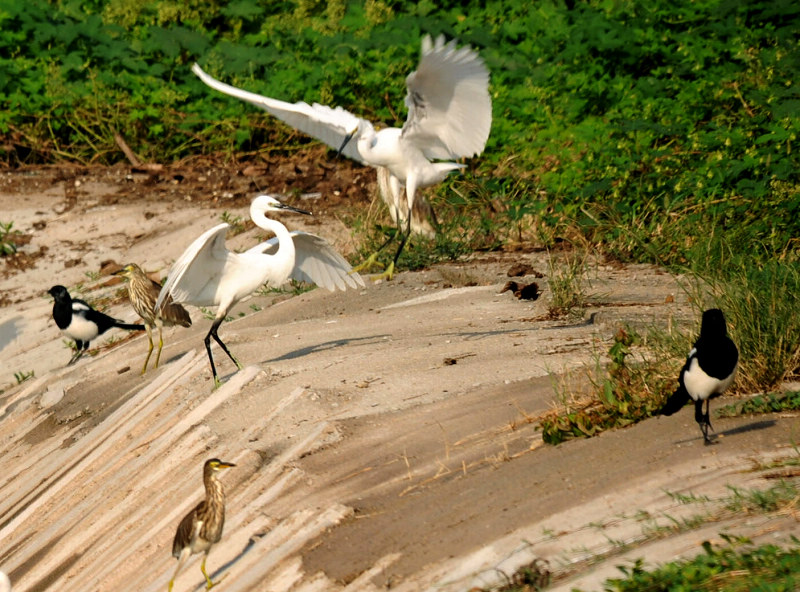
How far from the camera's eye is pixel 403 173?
10227mm

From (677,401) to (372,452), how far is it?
134 cm

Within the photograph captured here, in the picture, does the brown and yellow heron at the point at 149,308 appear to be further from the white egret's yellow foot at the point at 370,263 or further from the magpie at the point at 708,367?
the magpie at the point at 708,367

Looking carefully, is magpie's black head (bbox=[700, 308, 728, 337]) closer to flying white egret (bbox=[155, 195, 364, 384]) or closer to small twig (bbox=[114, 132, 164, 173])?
flying white egret (bbox=[155, 195, 364, 384])

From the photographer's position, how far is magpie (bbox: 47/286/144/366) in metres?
10.7

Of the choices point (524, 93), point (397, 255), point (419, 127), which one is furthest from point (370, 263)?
point (524, 93)

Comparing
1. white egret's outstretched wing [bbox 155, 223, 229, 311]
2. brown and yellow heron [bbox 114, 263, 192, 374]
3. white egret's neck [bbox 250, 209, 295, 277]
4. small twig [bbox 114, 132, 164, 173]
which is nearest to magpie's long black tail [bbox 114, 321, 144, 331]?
brown and yellow heron [bbox 114, 263, 192, 374]

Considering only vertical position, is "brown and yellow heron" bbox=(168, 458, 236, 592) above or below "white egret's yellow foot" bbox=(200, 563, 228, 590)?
above

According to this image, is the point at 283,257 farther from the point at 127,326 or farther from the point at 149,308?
the point at 127,326

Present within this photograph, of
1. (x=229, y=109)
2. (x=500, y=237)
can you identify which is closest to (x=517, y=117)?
(x=500, y=237)

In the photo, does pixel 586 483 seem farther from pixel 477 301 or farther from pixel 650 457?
pixel 477 301

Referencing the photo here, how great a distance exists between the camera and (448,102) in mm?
9391

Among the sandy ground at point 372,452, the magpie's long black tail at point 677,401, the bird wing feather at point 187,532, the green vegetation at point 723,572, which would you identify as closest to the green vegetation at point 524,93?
the sandy ground at point 372,452

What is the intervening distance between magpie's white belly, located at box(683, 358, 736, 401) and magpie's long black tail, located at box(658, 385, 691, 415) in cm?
10

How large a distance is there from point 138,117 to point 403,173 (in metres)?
6.29
